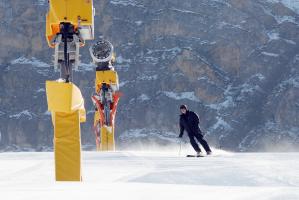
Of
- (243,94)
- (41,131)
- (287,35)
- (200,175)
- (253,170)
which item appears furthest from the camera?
(287,35)

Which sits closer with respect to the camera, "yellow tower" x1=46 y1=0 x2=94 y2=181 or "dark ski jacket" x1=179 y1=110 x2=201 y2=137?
"yellow tower" x1=46 y1=0 x2=94 y2=181

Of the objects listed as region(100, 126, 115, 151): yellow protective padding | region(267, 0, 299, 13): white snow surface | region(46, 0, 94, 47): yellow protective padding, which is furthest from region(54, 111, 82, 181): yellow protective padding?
region(267, 0, 299, 13): white snow surface

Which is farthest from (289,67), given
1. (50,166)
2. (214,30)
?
(50,166)

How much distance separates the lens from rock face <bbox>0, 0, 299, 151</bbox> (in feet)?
288

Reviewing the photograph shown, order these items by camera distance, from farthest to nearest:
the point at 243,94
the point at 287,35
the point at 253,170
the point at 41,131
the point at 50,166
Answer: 1. the point at 287,35
2. the point at 243,94
3. the point at 41,131
4. the point at 50,166
5. the point at 253,170

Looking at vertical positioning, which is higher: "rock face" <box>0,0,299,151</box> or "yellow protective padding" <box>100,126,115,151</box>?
"yellow protective padding" <box>100,126,115,151</box>

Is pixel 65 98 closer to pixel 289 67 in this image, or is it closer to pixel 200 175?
pixel 200 175

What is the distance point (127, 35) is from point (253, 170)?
3831 inches

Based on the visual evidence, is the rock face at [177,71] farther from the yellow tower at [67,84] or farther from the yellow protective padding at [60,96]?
the yellow protective padding at [60,96]

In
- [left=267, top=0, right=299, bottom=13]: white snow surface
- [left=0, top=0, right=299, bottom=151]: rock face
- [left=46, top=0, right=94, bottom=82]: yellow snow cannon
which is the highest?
[left=46, top=0, right=94, bottom=82]: yellow snow cannon

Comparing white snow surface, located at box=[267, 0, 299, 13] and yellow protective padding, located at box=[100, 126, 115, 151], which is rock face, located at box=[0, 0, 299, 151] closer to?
white snow surface, located at box=[267, 0, 299, 13]

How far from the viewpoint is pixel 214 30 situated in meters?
102

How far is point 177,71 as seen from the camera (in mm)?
97812

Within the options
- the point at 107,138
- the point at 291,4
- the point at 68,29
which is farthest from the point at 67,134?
the point at 291,4
